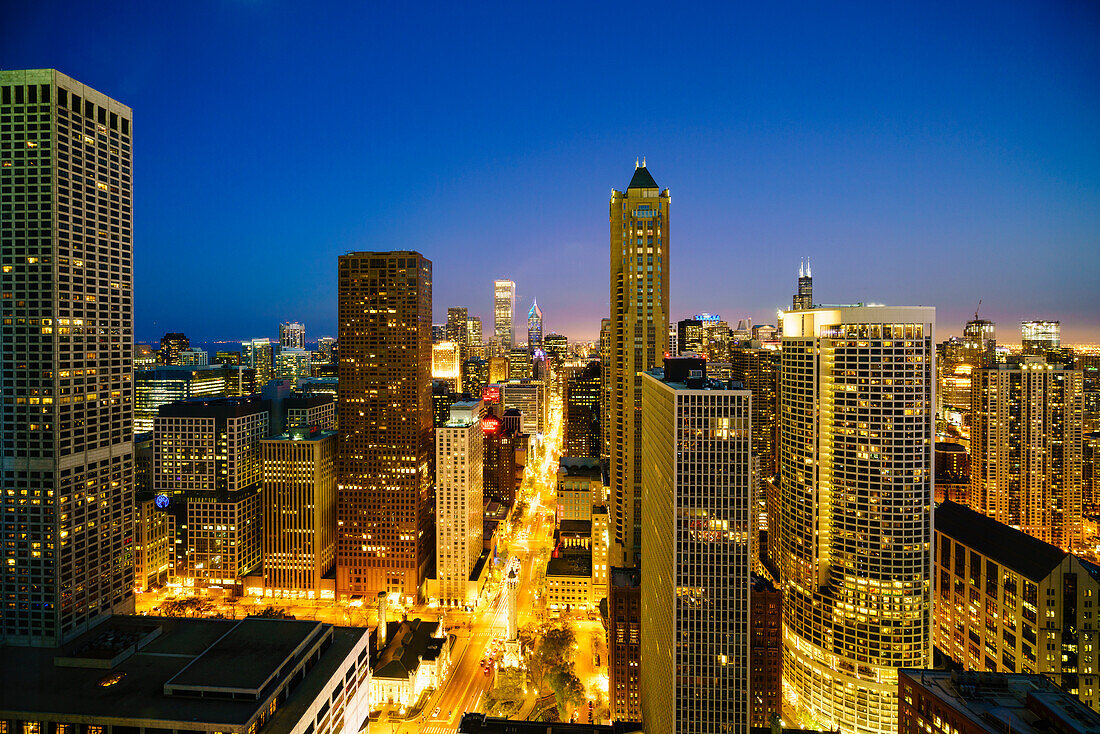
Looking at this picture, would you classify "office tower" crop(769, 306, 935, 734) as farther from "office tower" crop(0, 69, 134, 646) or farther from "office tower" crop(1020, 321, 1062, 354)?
"office tower" crop(0, 69, 134, 646)

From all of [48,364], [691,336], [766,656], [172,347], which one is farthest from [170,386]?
[766,656]

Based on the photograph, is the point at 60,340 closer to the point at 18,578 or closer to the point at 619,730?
the point at 18,578

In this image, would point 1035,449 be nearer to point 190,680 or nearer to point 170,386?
point 190,680

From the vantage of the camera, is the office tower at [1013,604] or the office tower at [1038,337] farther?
the office tower at [1038,337]

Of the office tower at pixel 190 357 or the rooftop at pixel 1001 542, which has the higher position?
the office tower at pixel 190 357

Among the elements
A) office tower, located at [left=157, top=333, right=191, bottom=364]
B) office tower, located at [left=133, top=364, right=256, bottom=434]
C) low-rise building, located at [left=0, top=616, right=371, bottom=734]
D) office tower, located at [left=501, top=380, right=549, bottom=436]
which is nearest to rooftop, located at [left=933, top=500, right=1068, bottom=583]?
low-rise building, located at [left=0, top=616, right=371, bottom=734]

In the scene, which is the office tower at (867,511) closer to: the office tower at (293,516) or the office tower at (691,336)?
the office tower at (293,516)

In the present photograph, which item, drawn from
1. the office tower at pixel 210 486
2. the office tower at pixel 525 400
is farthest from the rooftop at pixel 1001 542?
the office tower at pixel 525 400
